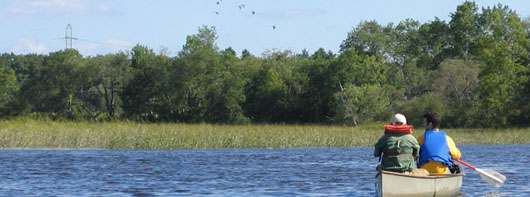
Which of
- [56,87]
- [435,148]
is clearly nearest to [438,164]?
[435,148]

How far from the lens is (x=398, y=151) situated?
1502cm

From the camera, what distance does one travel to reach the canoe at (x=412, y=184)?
49.6 feet

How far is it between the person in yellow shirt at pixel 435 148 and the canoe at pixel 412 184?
0.81 feet

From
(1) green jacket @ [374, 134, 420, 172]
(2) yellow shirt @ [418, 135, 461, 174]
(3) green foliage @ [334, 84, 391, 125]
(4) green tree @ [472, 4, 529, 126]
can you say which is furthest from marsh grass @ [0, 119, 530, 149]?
(3) green foliage @ [334, 84, 391, 125]

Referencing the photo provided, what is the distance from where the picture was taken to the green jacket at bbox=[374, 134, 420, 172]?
14891mm

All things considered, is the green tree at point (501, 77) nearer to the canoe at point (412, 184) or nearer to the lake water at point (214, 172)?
the lake water at point (214, 172)

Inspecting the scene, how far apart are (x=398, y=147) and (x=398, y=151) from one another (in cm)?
11

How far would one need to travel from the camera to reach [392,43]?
88.8 metres

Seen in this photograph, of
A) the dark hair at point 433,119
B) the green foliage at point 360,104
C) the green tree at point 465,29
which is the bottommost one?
the dark hair at point 433,119

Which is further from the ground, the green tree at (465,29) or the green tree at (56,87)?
the green tree at (465,29)

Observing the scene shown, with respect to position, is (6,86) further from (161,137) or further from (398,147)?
(398,147)

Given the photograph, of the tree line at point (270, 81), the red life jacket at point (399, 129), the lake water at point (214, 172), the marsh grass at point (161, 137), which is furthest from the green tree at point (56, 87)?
the red life jacket at point (399, 129)

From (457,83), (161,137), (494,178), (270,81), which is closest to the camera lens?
(494,178)

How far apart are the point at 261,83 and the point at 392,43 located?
15.6m
